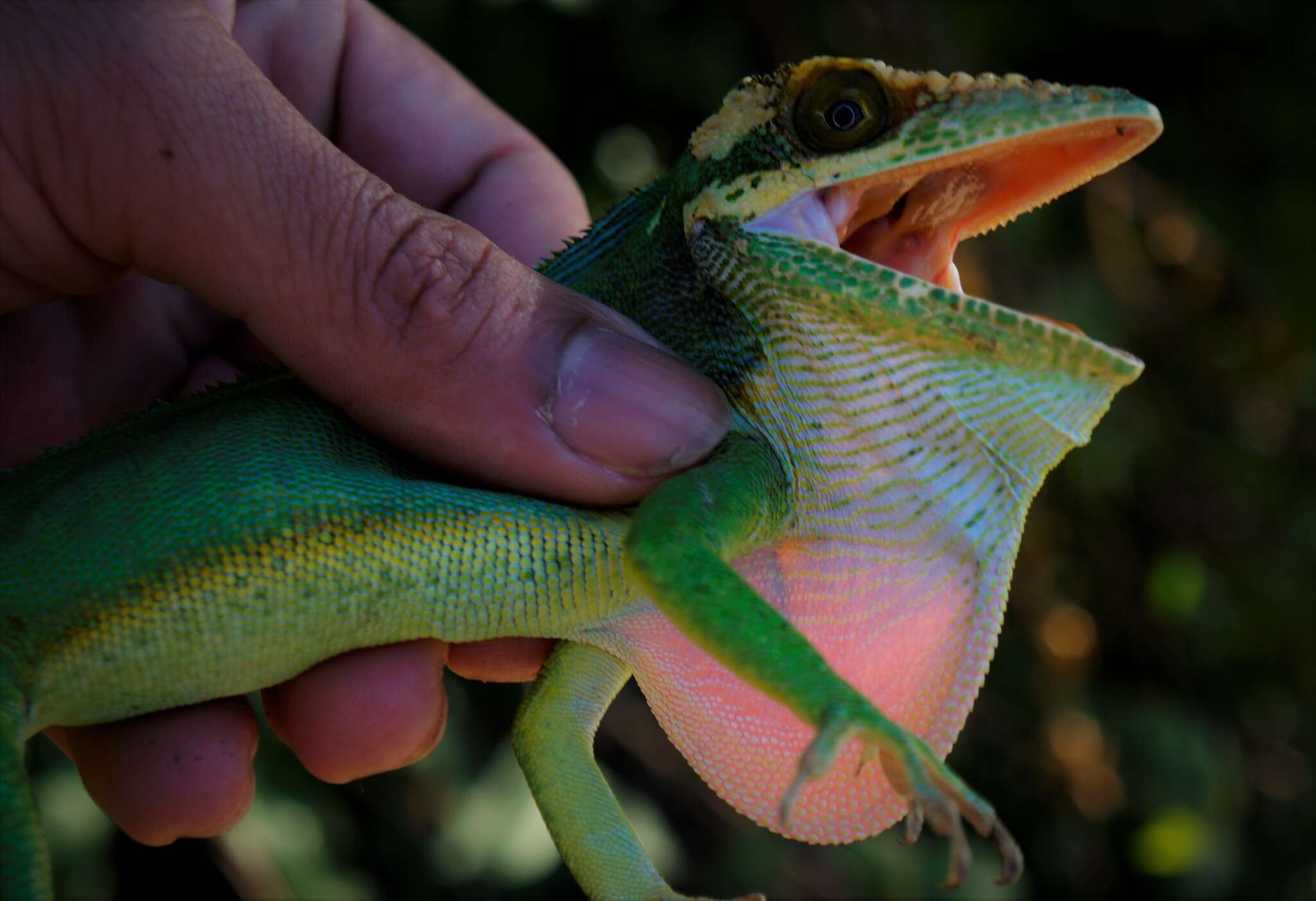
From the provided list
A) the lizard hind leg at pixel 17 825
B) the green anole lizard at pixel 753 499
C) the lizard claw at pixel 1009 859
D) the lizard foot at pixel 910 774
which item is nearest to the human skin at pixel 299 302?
the green anole lizard at pixel 753 499

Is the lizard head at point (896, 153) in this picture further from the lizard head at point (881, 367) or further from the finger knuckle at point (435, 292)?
the finger knuckle at point (435, 292)

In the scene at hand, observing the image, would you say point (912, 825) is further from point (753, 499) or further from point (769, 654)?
point (753, 499)

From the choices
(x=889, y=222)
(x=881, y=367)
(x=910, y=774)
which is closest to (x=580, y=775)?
(x=910, y=774)

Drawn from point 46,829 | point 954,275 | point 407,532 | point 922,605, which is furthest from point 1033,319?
point 46,829

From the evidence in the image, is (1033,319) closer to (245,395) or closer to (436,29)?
(245,395)

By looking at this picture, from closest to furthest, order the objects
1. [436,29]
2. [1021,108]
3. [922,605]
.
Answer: [1021,108] < [922,605] < [436,29]

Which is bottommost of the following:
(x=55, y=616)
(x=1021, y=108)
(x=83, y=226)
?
(x=55, y=616)

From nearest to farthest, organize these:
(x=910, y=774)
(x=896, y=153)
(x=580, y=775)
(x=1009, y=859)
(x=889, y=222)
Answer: (x=910, y=774)
(x=1009, y=859)
(x=896, y=153)
(x=889, y=222)
(x=580, y=775)
